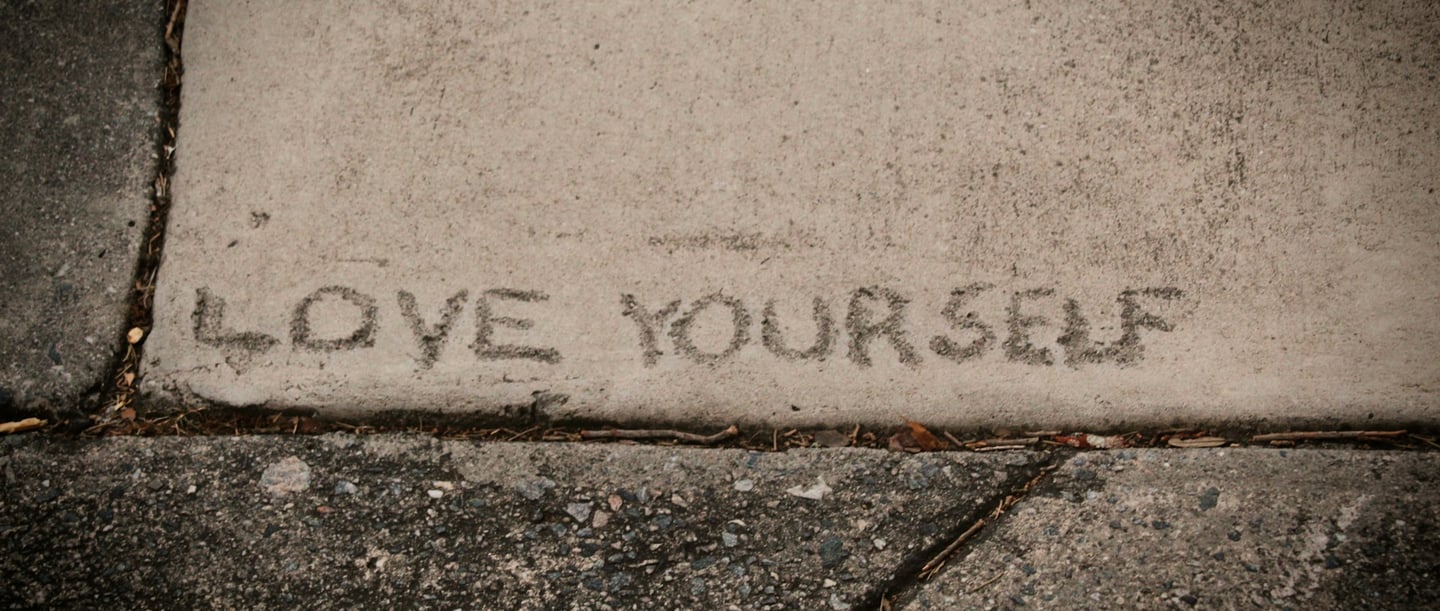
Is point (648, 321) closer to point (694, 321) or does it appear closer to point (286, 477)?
point (694, 321)

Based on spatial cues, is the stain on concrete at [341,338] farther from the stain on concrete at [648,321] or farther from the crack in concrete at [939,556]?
the crack in concrete at [939,556]

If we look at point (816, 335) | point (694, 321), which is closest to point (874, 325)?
point (816, 335)

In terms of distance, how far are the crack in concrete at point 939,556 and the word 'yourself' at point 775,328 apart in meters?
0.28

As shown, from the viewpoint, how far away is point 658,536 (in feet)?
5.42

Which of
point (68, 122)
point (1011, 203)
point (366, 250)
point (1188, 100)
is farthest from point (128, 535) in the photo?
point (1188, 100)

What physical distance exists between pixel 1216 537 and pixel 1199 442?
0.72 ft

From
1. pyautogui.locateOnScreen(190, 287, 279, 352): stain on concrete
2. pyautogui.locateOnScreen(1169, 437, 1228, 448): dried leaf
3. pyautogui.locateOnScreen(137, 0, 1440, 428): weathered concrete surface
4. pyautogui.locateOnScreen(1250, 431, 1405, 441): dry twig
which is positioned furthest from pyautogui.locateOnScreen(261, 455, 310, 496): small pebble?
pyautogui.locateOnScreen(1250, 431, 1405, 441): dry twig

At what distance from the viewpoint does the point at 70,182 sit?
1926 millimetres

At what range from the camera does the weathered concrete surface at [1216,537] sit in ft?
5.13

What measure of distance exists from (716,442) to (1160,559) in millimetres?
866

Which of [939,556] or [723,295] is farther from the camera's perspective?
[723,295]

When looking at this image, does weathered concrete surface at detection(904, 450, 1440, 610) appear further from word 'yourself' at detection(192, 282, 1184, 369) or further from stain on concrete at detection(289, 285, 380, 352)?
stain on concrete at detection(289, 285, 380, 352)

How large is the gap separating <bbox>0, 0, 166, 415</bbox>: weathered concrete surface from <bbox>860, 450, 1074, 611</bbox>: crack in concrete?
168 cm

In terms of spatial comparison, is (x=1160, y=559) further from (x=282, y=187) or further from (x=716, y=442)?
(x=282, y=187)
